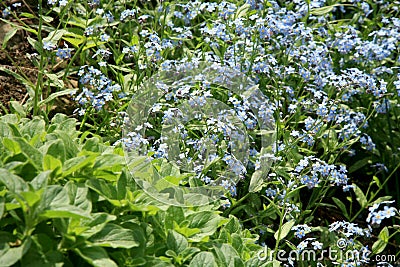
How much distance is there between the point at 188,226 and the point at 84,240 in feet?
1.78

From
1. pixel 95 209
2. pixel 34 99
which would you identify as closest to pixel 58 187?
pixel 95 209

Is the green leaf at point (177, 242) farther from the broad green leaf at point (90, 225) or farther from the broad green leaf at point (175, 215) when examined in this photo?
the broad green leaf at point (90, 225)

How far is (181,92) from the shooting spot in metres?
3.29

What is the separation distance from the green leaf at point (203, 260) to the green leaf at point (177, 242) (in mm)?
84

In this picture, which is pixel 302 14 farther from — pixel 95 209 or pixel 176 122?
pixel 95 209

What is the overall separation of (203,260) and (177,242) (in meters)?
0.13

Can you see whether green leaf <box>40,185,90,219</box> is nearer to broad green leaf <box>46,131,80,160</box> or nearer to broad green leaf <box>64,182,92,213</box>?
broad green leaf <box>64,182,92,213</box>

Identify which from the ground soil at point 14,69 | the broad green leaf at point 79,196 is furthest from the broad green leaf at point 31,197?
the ground soil at point 14,69

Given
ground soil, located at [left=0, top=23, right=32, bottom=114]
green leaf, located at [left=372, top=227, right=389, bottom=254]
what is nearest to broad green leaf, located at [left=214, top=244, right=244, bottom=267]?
green leaf, located at [left=372, top=227, right=389, bottom=254]

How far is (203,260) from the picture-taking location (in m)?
2.28

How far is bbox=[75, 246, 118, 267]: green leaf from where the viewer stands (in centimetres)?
202

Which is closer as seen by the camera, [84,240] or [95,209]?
[84,240]

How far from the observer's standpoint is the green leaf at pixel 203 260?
2.27 metres

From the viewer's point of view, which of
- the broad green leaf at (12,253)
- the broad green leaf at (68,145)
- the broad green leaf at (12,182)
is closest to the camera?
the broad green leaf at (12,253)
